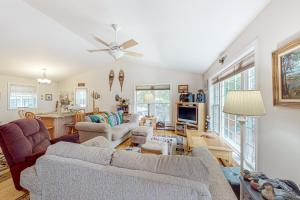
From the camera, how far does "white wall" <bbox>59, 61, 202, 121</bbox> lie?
596 centimetres

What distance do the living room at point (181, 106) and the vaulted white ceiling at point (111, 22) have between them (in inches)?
0.8

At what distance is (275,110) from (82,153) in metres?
1.83

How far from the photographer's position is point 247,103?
1222 millimetres

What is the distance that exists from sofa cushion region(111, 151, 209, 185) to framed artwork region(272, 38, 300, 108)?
0.91 meters

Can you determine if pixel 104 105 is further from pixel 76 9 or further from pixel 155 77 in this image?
pixel 76 9

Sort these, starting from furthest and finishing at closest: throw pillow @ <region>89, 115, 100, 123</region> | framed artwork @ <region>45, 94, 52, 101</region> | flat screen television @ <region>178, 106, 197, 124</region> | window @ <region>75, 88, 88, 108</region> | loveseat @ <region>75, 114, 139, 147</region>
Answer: window @ <region>75, 88, 88, 108</region>, framed artwork @ <region>45, 94, 52, 101</region>, flat screen television @ <region>178, 106, 197, 124</region>, throw pillow @ <region>89, 115, 100, 123</region>, loveseat @ <region>75, 114, 139, 147</region>

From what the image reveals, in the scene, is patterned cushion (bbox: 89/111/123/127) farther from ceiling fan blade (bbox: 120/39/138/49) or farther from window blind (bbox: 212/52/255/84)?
window blind (bbox: 212/52/255/84)

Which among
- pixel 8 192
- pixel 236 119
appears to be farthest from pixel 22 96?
pixel 236 119

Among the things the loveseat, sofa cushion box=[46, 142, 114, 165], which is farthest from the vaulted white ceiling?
the loveseat

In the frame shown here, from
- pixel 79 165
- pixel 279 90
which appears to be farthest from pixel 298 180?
pixel 79 165

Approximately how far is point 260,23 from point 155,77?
462 cm

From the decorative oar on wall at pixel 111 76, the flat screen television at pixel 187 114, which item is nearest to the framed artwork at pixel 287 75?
the flat screen television at pixel 187 114

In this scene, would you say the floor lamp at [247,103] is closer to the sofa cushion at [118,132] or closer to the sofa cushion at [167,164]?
the sofa cushion at [167,164]

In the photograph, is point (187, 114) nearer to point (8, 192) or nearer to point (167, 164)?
point (167, 164)
